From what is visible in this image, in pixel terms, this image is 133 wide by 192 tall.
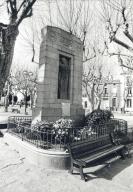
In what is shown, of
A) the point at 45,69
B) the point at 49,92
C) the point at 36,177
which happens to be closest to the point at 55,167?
the point at 36,177

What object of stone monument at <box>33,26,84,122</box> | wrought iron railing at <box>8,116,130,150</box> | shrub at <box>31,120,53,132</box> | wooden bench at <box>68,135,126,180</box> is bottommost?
wooden bench at <box>68,135,126,180</box>

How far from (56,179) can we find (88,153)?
142 cm

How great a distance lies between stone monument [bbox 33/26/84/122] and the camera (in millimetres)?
8414

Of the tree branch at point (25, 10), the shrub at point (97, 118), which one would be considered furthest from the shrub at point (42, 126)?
the tree branch at point (25, 10)

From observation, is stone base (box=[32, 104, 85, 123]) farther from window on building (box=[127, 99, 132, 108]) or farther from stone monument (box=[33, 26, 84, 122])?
window on building (box=[127, 99, 132, 108])

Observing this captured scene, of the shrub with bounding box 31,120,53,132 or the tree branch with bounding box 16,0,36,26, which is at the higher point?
the tree branch with bounding box 16,0,36,26

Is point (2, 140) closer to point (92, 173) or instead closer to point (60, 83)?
point (60, 83)

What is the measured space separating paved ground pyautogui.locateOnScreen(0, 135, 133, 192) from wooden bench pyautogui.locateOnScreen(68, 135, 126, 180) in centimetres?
35

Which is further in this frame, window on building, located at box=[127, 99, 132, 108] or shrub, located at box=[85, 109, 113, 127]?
window on building, located at box=[127, 99, 132, 108]

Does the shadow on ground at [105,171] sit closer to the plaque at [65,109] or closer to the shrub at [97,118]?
the shrub at [97,118]

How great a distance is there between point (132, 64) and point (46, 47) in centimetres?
1515

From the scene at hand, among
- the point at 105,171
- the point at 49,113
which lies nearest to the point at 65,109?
the point at 49,113

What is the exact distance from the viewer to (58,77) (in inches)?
366

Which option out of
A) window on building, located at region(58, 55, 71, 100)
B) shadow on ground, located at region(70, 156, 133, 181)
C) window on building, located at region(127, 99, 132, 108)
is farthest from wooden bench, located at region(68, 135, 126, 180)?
window on building, located at region(127, 99, 132, 108)
